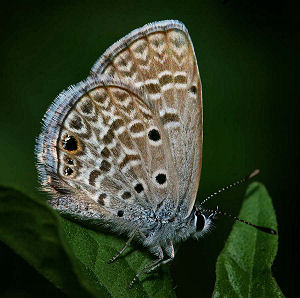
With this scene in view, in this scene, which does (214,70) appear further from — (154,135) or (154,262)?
(154,262)

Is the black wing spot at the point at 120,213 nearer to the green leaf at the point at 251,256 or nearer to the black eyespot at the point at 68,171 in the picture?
the black eyespot at the point at 68,171

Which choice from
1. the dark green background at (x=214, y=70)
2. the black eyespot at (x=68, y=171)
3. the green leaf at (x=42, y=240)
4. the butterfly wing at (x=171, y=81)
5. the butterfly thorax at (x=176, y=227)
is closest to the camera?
the green leaf at (x=42, y=240)

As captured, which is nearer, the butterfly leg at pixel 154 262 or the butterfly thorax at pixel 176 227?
the butterfly leg at pixel 154 262

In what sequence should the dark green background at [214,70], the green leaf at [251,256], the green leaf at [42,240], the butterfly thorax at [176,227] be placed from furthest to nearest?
the dark green background at [214,70] → the butterfly thorax at [176,227] → the green leaf at [251,256] → the green leaf at [42,240]

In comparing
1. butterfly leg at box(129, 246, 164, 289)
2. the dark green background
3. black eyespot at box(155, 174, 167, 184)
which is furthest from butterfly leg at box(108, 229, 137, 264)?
the dark green background

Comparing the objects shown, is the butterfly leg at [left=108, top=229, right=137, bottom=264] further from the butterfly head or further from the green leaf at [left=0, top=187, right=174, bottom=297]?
the green leaf at [left=0, top=187, right=174, bottom=297]

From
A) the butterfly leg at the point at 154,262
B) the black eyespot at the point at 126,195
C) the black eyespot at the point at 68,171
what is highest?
the black eyespot at the point at 68,171

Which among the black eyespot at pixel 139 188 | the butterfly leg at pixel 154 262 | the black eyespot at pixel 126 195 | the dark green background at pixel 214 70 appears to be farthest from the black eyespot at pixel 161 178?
the dark green background at pixel 214 70
